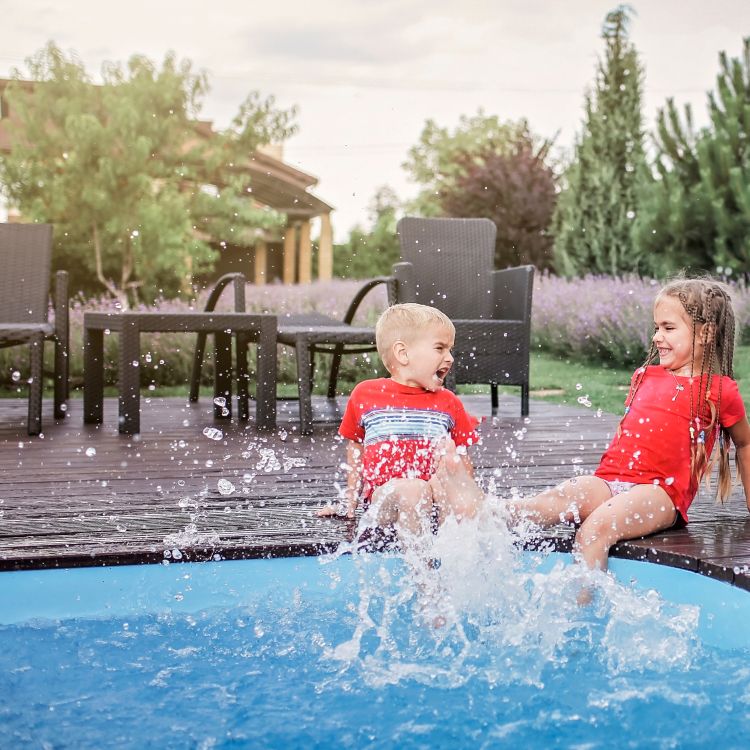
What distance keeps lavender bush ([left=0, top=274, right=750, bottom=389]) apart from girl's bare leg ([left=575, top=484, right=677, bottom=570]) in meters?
5.80

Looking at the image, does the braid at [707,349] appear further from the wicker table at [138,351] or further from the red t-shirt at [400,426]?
the wicker table at [138,351]

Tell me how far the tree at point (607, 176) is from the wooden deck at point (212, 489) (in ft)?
25.9

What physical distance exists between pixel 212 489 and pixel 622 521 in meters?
1.48

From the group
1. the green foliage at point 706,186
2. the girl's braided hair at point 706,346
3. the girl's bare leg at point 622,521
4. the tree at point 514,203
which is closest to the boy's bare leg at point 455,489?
the girl's bare leg at point 622,521

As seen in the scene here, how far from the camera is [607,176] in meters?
13.3

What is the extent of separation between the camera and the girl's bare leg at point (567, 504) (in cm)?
275

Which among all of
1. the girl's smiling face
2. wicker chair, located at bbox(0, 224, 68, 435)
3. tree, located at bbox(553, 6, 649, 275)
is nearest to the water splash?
the girl's smiling face

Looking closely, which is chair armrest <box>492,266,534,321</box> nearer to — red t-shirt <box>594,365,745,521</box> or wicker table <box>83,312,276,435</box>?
wicker table <box>83,312,276,435</box>

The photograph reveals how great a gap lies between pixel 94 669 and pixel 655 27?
16725 millimetres

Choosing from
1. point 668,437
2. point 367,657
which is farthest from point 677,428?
point 367,657

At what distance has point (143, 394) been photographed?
8500 millimetres

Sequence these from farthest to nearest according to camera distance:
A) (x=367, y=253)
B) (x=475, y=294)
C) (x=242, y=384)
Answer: (x=367, y=253)
(x=475, y=294)
(x=242, y=384)

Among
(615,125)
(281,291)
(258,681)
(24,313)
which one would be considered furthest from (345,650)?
(615,125)

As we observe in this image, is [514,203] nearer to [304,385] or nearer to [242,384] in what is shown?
[242,384]
